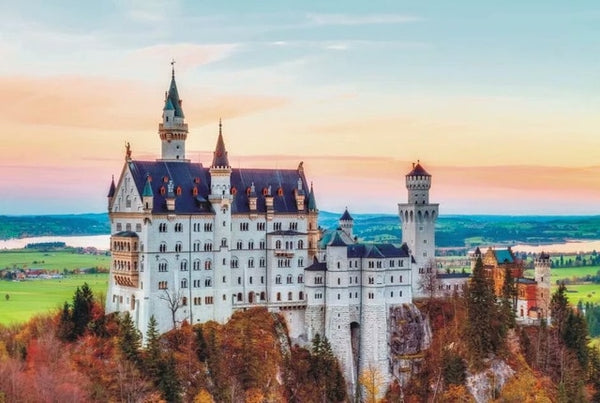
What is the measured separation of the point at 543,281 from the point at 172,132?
52309mm

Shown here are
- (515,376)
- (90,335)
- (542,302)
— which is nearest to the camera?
(90,335)

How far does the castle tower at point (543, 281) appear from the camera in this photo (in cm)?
12538

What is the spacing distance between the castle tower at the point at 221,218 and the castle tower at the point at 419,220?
27404mm

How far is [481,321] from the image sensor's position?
113625mm

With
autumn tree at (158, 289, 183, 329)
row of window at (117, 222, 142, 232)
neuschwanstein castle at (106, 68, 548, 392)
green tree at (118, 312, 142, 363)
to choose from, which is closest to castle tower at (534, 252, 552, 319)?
neuschwanstein castle at (106, 68, 548, 392)

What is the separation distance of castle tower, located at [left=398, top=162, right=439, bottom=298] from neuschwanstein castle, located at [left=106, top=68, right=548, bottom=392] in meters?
2.44

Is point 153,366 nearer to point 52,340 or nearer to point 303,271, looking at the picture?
point 52,340

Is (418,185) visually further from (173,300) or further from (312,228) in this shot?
(173,300)

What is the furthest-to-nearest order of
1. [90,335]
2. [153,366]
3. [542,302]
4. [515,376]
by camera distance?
[542,302] < [515,376] < [90,335] < [153,366]

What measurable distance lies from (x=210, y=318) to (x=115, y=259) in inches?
502

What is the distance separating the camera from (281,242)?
115m

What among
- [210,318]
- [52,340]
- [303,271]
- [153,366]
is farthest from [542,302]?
[52,340]

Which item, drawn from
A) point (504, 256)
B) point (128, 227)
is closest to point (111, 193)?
point (128, 227)

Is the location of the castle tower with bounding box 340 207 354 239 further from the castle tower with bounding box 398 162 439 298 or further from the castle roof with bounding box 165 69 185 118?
the castle roof with bounding box 165 69 185 118
